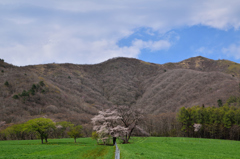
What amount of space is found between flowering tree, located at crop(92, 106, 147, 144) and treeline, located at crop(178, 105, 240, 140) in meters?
43.8

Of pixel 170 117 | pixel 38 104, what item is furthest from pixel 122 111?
pixel 38 104

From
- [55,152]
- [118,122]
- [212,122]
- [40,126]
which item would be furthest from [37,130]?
[212,122]

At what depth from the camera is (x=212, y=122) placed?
82.6m

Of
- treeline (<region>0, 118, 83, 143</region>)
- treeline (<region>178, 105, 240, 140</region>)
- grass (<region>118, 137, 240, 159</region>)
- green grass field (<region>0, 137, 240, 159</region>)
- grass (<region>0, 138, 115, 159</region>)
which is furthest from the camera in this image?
treeline (<region>178, 105, 240, 140</region>)

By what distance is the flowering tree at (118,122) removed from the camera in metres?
52.0

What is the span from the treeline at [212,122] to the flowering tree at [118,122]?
1725 inches

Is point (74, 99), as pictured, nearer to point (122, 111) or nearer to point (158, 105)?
point (158, 105)

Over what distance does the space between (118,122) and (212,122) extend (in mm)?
49080

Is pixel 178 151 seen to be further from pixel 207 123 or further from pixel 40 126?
pixel 207 123

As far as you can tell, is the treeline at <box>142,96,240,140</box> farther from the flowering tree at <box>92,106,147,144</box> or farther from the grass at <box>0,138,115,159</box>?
the grass at <box>0,138,115,159</box>

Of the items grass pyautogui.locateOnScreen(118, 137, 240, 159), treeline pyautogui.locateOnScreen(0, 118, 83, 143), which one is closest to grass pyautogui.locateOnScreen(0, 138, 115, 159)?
grass pyautogui.locateOnScreen(118, 137, 240, 159)

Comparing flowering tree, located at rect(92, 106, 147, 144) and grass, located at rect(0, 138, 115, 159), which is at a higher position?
flowering tree, located at rect(92, 106, 147, 144)

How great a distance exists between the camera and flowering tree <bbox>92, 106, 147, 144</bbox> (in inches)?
2046

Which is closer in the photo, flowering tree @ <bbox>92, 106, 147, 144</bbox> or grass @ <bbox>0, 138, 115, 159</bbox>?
grass @ <bbox>0, 138, 115, 159</bbox>
